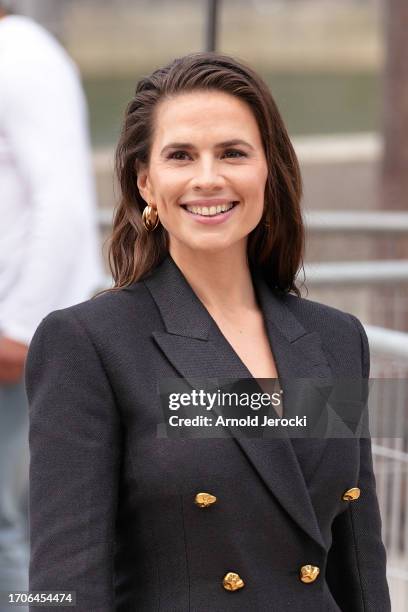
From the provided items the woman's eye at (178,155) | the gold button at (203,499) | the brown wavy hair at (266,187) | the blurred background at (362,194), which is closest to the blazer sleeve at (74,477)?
the gold button at (203,499)

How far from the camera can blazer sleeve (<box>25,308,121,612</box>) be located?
2.41m

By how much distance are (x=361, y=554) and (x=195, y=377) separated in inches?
18.6

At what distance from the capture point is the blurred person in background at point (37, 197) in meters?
4.05

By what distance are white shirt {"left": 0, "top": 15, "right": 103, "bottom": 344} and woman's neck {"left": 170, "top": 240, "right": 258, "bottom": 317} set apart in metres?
1.42

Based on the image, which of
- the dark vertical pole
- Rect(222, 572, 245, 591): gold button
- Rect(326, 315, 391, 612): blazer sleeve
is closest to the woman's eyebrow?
Rect(326, 315, 391, 612): blazer sleeve

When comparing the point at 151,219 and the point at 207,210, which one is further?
the point at 151,219

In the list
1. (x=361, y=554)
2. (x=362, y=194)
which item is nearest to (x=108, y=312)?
(x=361, y=554)

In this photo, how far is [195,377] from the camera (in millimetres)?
2498

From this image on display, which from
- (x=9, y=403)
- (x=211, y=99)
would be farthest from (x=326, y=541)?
(x=9, y=403)

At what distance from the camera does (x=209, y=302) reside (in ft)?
8.76

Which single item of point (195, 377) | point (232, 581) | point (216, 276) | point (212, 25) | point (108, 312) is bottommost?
point (232, 581)

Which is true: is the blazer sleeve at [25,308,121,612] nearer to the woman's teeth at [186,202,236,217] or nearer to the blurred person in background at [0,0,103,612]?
the woman's teeth at [186,202,236,217]

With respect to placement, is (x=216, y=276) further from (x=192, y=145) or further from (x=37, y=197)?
(x=37, y=197)

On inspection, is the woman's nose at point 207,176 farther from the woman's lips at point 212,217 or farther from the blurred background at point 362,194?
the blurred background at point 362,194
